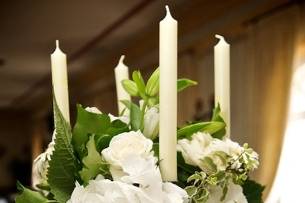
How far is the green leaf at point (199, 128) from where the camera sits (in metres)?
0.67

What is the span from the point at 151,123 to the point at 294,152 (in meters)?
2.55

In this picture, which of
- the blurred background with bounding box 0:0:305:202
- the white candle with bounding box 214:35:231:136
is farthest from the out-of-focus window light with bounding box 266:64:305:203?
the white candle with bounding box 214:35:231:136

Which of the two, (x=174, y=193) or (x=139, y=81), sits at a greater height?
(x=139, y=81)

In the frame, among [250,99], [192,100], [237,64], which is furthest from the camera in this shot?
[192,100]

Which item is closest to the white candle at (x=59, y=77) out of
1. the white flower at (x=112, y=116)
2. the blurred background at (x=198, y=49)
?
the white flower at (x=112, y=116)

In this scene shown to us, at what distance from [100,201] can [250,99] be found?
9.78 ft

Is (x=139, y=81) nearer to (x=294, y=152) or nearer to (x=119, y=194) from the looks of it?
(x=119, y=194)

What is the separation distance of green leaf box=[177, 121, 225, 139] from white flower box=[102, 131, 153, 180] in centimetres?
6

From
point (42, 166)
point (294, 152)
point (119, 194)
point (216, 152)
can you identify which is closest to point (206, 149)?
point (216, 152)

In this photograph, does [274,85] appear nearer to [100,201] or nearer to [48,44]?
[48,44]

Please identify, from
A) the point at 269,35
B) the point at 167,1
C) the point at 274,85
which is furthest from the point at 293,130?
the point at 167,1

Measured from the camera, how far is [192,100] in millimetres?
4309

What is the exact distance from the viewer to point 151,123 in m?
0.67

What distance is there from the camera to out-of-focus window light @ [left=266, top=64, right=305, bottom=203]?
303 centimetres
